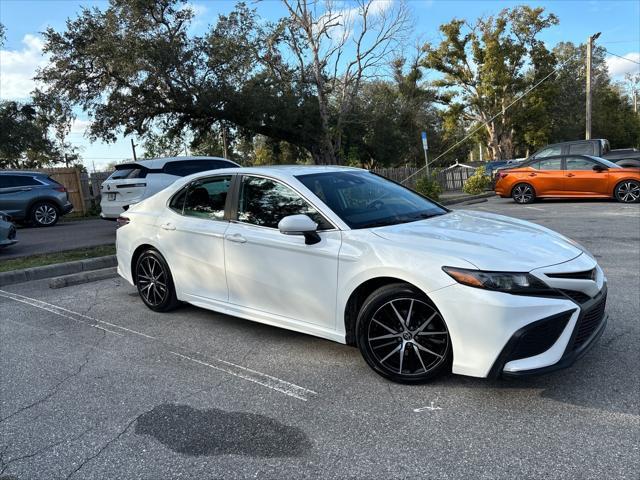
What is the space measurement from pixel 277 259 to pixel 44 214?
1337 cm

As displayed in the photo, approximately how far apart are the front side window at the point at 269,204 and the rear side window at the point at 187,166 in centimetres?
585

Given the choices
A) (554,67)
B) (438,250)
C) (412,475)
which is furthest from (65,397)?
(554,67)

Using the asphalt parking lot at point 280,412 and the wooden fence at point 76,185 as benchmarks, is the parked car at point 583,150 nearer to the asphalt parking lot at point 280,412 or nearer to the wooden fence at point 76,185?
the asphalt parking lot at point 280,412

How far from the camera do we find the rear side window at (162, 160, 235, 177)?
33.0 ft

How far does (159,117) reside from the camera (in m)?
24.0

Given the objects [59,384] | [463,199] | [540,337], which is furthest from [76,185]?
[540,337]

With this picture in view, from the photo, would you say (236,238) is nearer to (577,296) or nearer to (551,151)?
(577,296)

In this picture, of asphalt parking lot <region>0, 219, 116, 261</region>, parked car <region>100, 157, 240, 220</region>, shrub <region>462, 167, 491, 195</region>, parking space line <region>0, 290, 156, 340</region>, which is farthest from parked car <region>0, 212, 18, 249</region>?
shrub <region>462, 167, 491, 195</region>

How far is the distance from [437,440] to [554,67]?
46.4 meters

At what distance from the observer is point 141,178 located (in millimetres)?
9852

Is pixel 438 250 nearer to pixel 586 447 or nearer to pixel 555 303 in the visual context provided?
pixel 555 303

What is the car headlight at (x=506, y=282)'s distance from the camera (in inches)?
120

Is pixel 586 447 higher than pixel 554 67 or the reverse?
the reverse

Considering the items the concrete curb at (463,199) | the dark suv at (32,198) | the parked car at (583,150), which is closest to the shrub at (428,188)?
the concrete curb at (463,199)
